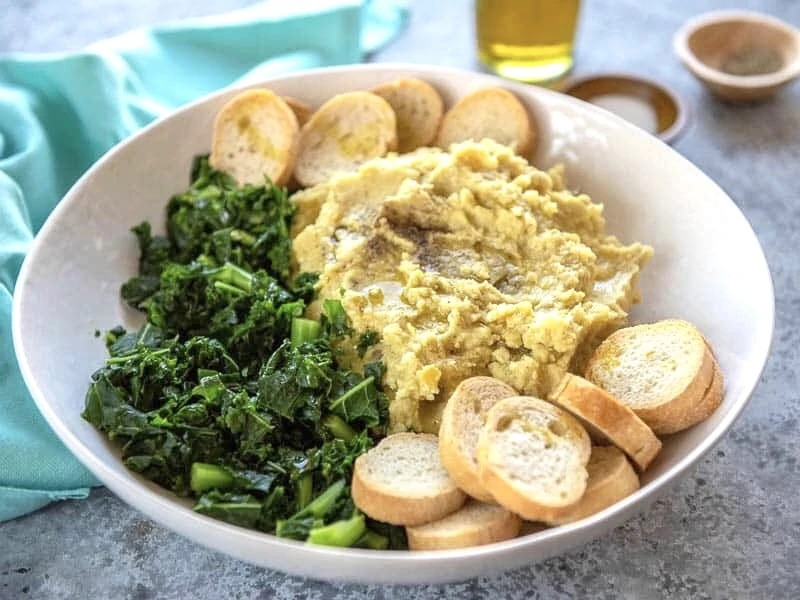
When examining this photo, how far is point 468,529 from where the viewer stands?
114 inches

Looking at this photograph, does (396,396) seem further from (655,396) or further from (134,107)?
(134,107)

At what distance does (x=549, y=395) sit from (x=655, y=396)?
349 mm

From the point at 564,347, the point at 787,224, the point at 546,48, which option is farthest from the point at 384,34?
the point at 564,347

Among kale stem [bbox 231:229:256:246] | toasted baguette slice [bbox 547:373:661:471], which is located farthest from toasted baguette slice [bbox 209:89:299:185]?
toasted baguette slice [bbox 547:373:661:471]

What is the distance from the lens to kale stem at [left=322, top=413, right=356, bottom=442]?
10.9 feet

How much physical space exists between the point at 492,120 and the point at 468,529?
2162mm

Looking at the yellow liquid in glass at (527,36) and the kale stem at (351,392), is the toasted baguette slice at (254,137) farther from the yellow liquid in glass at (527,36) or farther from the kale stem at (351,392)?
the yellow liquid in glass at (527,36)

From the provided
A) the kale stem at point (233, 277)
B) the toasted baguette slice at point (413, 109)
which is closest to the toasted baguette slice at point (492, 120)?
the toasted baguette slice at point (413, 109)

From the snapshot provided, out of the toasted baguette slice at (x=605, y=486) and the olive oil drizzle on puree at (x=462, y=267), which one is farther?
the olive oil drizzle on puree at (x=462, y=267)

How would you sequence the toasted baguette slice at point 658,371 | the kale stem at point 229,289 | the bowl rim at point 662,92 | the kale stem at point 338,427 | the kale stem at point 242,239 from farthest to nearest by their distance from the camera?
the bowl rim at point 662,92, the kale stem at point 242,239, the kale stem at point 229,289, the kale stem at point 338,427, the toasted baguette slice at point 658,371

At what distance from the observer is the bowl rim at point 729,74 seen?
5.23 meters

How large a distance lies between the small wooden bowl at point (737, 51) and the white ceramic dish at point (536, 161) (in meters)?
1.31

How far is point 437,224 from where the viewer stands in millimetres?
3879

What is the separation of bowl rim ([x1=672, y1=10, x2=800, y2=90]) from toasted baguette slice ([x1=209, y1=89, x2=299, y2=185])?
2344 mm
